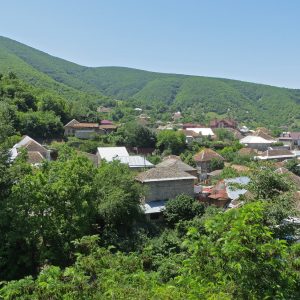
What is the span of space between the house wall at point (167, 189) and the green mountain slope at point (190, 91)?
11901 cm

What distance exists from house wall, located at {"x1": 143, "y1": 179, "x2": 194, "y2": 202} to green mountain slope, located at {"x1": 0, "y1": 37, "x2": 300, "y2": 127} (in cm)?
11901

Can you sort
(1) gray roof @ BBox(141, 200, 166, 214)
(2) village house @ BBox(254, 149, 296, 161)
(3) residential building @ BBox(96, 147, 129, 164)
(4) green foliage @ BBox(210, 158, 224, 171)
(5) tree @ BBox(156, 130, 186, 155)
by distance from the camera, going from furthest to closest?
(2) village house @ BBox(254, 149, 296, 161), (5) tree @ BBox(156, 130, 186, 155), (4) green foliage @ BBox(210, 158, 224, 171), (3) residential building @ BBox(96, 147, 129, 164), (1) gray roof @ BBox(141, 200, 166, 214)

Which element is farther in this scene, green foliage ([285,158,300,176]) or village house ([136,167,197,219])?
green foliage ([285,158,300,176])

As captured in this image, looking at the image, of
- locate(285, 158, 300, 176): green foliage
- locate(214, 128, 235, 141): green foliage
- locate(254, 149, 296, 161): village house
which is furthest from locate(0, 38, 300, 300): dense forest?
locate(214, 128, 235, 141): green foliage

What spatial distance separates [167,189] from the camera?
82.3 ft

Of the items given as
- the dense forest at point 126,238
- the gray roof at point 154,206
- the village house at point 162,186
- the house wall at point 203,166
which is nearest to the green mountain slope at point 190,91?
the house wall at point 203,166

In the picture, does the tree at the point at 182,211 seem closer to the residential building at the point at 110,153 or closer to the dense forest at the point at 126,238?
the dense forest at the point at 126,238

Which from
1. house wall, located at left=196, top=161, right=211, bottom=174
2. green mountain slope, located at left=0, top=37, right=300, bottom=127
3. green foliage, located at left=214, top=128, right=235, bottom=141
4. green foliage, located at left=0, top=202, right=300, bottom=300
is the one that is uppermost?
green mountain slope, located at left=0, top=37, right=300, bottom=127

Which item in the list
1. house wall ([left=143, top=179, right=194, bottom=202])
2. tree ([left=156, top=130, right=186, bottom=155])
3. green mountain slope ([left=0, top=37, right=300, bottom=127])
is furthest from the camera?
green mountain slope ([left=0, top=37, right=300, bottom=127])

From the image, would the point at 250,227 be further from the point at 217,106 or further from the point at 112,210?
the point at 217,106

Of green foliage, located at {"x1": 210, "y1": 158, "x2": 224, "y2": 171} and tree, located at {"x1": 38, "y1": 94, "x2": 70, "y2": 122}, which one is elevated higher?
tree, located at {"x1": 38, "y1": 94, "x2": 70, "y2": 122}

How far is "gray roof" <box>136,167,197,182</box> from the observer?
2467 cm

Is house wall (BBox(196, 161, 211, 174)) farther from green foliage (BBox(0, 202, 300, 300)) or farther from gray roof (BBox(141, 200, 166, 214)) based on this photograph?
green foliage (BBox(0, 202, 300, 300))

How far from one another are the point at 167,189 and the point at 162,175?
3.37ft
